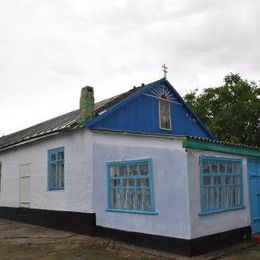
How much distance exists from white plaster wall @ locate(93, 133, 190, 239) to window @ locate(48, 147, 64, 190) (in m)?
2.36

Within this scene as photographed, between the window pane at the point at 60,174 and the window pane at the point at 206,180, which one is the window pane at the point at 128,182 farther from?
the window pane at the point at 60,174

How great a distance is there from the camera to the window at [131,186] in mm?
10086

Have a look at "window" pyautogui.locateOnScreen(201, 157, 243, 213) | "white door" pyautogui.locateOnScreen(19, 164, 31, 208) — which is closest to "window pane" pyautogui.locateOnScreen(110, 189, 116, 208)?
"window" pyautogui.locateOnScreen(201, 157, 243, 213)

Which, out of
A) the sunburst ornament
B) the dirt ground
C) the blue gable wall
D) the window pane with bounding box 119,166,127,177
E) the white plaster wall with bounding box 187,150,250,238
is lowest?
the dirt ground

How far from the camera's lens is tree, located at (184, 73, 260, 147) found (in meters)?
30.8

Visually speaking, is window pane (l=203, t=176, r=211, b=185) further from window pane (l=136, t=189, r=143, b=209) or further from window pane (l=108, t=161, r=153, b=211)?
window pane (l=136, t=189, r=143, b=209)

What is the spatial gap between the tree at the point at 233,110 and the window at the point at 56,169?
20.0m

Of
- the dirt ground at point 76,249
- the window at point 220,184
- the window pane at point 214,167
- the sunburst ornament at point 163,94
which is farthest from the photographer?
the sunburst ornament at point 163,94

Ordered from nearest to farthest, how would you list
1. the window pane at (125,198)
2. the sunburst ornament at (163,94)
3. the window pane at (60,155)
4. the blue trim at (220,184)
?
the blue trim at (220,184) < the window pane at (125,198) < the window pane at (60,155) < the sunburst ornament at (163,94)

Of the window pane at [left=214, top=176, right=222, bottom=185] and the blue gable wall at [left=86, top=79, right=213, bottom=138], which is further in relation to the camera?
the blue gable wall at [left=86, top=79, right=213, bottom=138]

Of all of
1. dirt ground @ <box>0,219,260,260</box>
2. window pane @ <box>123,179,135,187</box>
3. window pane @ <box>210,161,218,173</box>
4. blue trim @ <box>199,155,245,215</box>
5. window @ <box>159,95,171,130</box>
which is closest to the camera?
dirt ground @ <box>0,219,260,260</box>

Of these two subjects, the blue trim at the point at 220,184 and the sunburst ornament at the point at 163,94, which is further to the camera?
the sunburst ornament at the point at 163,94

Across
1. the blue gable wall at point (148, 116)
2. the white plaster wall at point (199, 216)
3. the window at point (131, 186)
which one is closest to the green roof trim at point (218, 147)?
the white plaster wall at point (199, 216)

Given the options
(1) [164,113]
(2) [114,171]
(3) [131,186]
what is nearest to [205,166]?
(3) [131,186]
